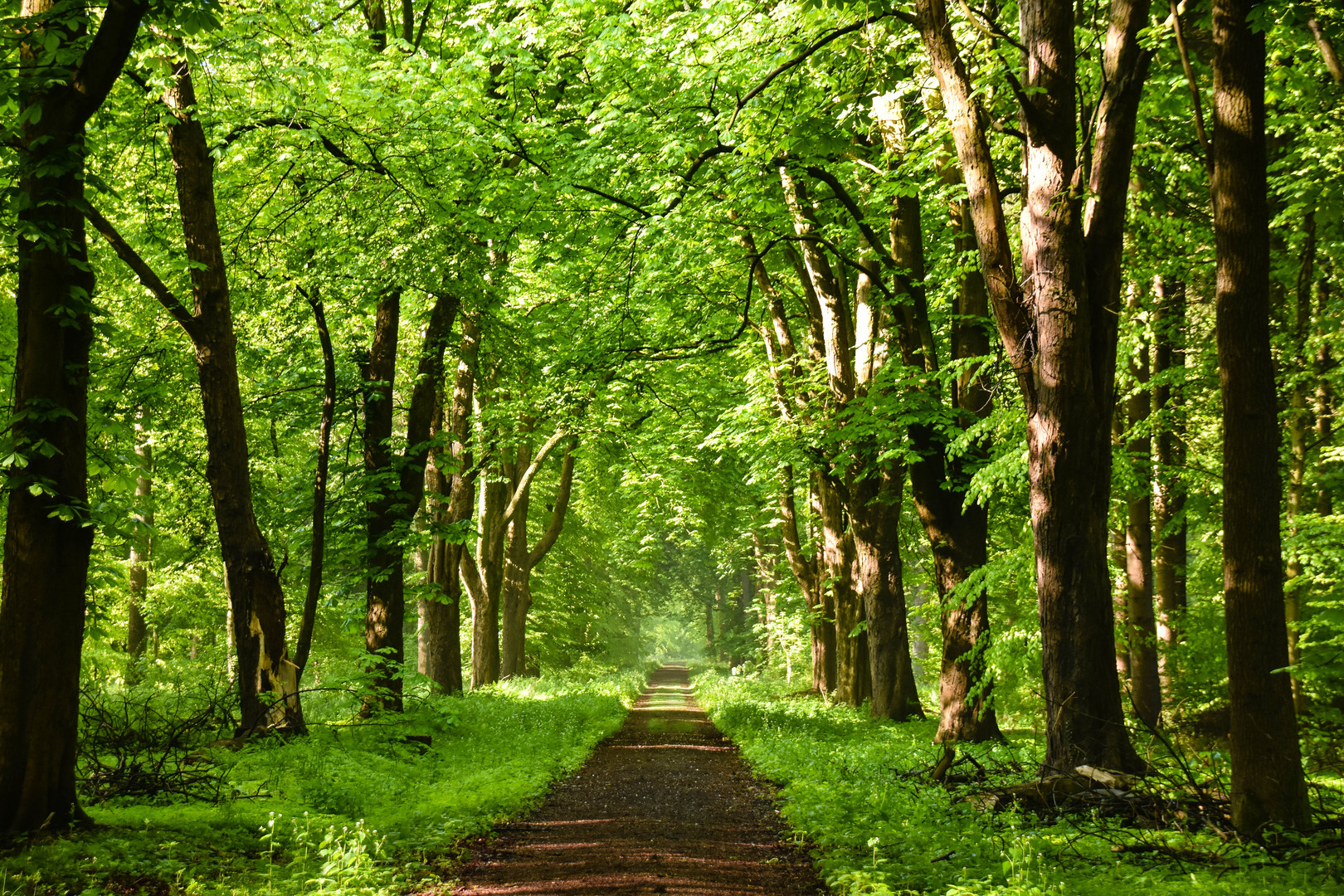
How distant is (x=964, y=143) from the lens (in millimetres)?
7184

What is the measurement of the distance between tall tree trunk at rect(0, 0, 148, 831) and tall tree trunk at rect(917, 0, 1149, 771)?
258 inches

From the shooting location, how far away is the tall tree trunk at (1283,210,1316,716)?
11375mm

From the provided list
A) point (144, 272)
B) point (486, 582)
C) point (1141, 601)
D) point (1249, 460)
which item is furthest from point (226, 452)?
point (1141, 601)

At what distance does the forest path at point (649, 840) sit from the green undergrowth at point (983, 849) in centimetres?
44

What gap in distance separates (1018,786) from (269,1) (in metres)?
11.8

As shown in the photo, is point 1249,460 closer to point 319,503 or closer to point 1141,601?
point 1141,601

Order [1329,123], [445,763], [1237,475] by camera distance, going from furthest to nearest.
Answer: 1. [445,763]
2. [1329,123]
3. [1237,475]

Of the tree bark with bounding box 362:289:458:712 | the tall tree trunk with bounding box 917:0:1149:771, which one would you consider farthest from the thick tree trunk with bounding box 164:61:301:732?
the tall tree trunk with bounding box 917:0:1149:771

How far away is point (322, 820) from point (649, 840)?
9.24 feet

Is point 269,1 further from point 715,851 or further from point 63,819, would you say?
point 715,851

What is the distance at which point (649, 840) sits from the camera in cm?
762

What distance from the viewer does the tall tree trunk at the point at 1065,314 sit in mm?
6863

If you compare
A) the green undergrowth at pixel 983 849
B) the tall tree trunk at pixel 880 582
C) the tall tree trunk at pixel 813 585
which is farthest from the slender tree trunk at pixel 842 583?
the green undergrowth at pixel 983 849

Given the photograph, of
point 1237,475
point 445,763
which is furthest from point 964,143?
point 445,763
